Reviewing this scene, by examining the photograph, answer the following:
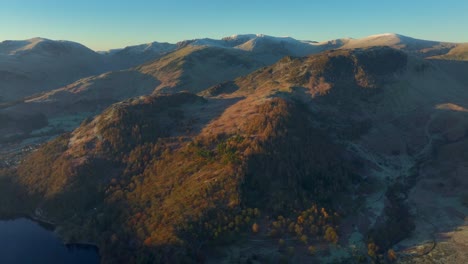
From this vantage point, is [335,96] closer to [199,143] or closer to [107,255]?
[199,143]

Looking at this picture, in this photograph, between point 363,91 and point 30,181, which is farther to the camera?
point 363,91

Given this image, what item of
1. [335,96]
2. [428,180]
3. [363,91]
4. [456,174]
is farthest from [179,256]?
[363,91]

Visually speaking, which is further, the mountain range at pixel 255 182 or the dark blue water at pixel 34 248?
the dark blue water at pixel 34 248

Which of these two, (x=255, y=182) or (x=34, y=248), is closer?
(x=34, y=248)

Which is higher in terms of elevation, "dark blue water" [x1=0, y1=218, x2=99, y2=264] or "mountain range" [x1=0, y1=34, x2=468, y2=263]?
"mountain range" [x1=0, y1=34, x2=468, y2=263]

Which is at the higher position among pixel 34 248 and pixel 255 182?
pixel 255 182

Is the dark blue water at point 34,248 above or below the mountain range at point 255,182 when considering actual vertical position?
below

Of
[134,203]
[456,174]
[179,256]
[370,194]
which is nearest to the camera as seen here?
[179,256]

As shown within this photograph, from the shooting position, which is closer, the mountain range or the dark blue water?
the mountain range
